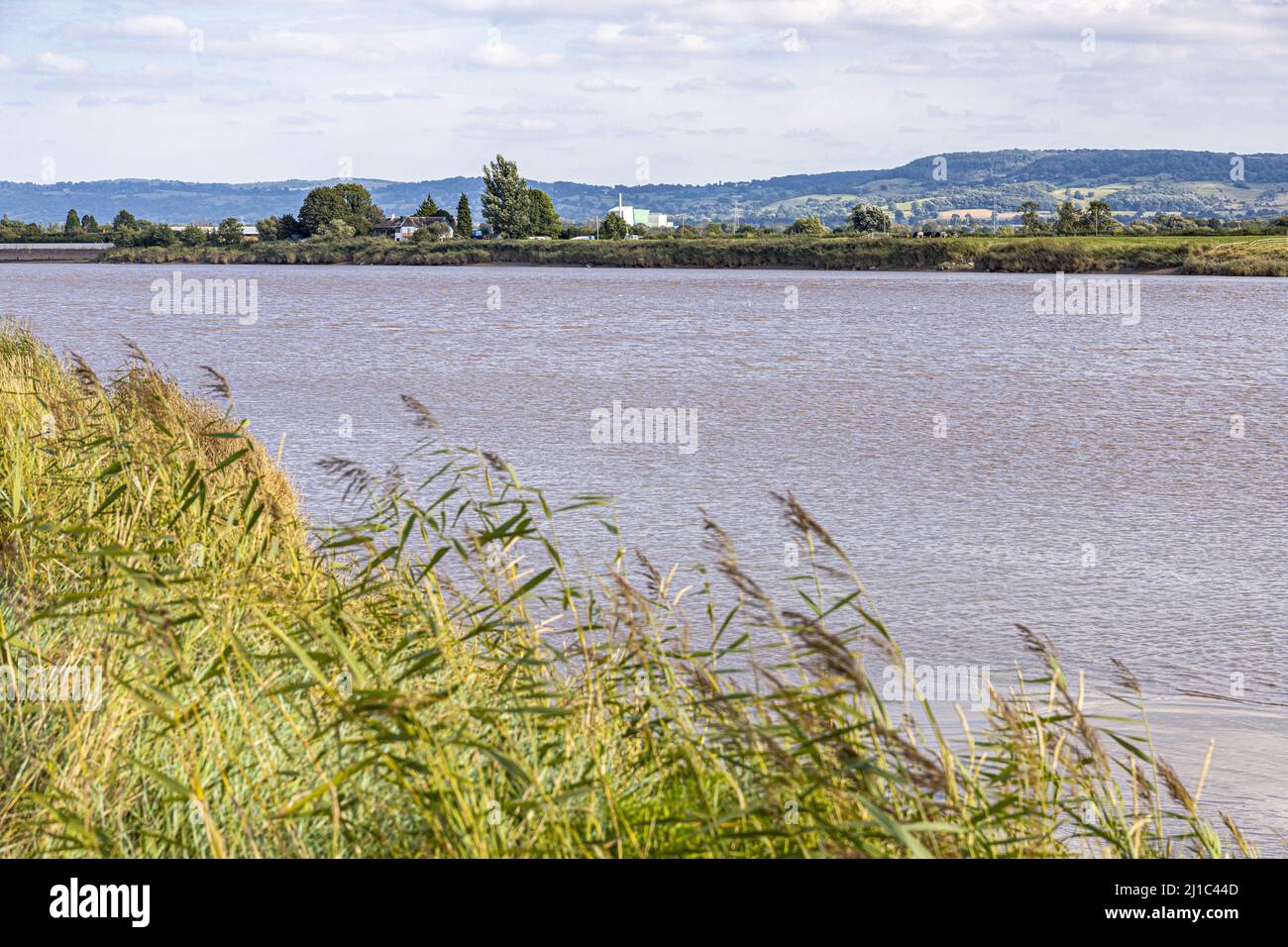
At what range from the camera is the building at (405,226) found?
139m

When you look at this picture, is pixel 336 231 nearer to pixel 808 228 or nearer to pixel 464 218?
pixel 464 218

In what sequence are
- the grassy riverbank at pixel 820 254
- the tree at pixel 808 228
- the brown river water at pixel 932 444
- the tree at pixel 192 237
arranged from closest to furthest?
the brown river water at pixel 932 444 → the grassy riverbank at pixel 820 254 → the tree at pixel 808 228 → the tree at pixel 192 237

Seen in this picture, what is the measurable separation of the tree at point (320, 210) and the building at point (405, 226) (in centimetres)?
411

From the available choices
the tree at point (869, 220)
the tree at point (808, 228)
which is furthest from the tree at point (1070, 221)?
the tree at point (808, 228)

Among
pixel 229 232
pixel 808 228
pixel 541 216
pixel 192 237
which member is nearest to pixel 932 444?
pixel 808 228

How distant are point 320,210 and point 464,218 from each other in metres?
15.2

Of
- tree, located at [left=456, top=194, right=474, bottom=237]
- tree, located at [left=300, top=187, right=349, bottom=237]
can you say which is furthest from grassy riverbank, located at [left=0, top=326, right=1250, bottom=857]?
tree, located at [left=300, top=187, right=349, bottom=237]

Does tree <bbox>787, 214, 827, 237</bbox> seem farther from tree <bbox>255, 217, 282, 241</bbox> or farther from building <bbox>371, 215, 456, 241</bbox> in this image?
tree <bbox>255, 217, 282, 241</bbox>

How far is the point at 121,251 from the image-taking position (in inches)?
4904

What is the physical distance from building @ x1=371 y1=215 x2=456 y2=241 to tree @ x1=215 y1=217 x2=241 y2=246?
1466cm

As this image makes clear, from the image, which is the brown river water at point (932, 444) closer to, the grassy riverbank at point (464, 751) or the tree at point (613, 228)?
the grassy riverbank at point (464, 751)

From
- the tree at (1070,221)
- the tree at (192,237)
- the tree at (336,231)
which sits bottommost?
the tree at (1070,221)

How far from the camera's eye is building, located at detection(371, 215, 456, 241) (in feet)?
456
